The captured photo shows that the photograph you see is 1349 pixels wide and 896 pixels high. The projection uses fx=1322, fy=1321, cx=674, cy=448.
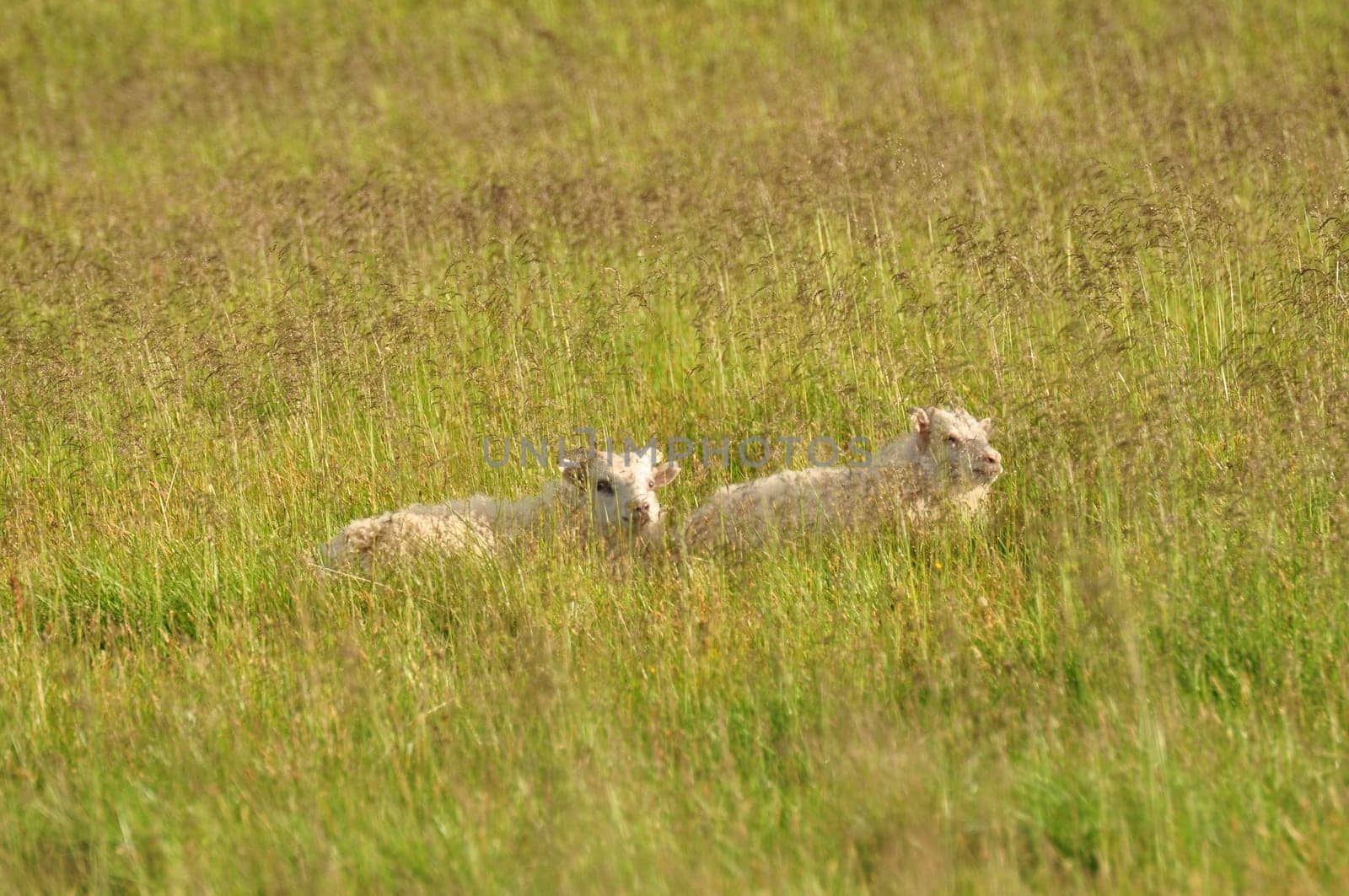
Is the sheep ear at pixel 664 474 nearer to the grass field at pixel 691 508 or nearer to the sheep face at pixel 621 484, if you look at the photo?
the sheep face at pixel 621 484

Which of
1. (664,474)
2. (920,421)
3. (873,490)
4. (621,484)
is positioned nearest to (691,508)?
(664,474)

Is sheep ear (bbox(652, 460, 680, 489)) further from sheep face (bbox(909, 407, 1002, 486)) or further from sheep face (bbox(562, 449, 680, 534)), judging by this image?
sheep face (bbox(909, 407, 1002, 486))

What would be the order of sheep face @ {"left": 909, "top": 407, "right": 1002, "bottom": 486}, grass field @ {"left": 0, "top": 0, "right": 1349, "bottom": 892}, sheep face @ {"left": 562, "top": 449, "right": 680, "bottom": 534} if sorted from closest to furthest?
grass field @ {"left": 0, "top": 0, "right": 1349, "bottom": 892}
sheep face @ {"left": 909, "top": 407, "right": 1002, "bottom": 486}
sheep face @ {"left": 562, "top": 449, "right": 680, "bottom": 534}

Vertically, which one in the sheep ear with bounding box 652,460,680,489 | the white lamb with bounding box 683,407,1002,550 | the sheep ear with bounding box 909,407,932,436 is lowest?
the white lamb with bounding box 683,407,1002,550

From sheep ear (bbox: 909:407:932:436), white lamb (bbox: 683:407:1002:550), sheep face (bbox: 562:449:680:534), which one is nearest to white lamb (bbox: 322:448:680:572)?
sheep face (bbox: 562:449:680:534)

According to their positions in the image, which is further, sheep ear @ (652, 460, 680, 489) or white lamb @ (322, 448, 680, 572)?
sheep ear @ (652, 460, 680, 489)

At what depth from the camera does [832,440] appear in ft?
22.2

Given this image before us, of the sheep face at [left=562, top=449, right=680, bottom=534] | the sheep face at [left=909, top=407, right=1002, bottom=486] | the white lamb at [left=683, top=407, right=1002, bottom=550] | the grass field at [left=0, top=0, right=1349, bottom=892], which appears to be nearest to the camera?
the grass field at [left=0, top=0, right=1349, bottom=892]

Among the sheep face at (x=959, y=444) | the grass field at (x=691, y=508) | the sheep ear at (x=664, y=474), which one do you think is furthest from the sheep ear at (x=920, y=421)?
the sheep ear at (x=664, y=474)

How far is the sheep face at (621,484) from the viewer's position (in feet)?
20.2

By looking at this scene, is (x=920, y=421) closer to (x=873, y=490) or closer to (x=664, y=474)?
(x=873, y=490)

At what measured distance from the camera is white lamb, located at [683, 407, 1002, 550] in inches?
229

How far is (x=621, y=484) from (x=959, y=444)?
62.3 inches

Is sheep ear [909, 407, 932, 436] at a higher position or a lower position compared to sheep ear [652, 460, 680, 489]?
higher
